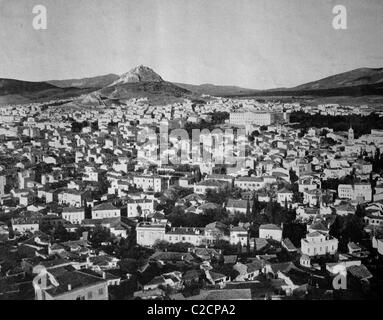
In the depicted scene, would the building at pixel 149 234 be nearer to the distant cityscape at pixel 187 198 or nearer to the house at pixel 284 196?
the distant cityscape at pixel 187 198

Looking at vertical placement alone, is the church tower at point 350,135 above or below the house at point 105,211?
above

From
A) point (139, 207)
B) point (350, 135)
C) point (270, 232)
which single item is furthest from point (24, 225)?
point (350, 135)

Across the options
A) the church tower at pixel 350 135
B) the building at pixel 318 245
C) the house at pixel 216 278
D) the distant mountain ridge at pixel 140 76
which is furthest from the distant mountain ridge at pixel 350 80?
the house at pixel 216 278

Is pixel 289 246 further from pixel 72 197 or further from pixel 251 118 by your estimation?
pixel 72 197

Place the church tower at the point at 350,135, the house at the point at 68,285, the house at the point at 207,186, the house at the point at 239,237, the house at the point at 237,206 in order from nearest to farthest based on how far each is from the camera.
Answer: the house at the point at 68,285, the house at the point at 239,237, the house at the point at 237,206, the house at the point at 207,186, the church tower at the point at 350,135

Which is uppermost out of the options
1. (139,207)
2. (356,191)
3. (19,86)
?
(19,86)

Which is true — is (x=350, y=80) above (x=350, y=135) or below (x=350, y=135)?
above
